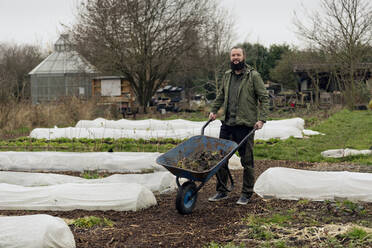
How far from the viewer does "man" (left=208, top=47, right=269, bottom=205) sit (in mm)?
4746

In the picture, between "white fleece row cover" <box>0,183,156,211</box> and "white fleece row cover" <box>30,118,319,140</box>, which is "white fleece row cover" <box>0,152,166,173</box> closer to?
"white fleece row cover" <box>30,118,319,140</box>

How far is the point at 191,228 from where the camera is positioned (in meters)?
3.96

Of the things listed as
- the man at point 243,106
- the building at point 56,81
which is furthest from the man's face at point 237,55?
the building at point 56,81

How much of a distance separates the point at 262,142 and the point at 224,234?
6038 millimetres

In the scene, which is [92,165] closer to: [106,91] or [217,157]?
[217,157]

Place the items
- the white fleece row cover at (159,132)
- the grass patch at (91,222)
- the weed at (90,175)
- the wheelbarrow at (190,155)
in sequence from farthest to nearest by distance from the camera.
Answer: the white fleece row cover at (159,132)
the weed at (90,175)
the wheelbarrow at (190,155)
the grass patch at (91,222)

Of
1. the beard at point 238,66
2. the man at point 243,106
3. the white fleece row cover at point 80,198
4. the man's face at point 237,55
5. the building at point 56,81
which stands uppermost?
the building at point 56,81

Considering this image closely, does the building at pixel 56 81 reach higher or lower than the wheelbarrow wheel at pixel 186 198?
higher

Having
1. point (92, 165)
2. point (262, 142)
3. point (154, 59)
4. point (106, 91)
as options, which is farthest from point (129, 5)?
point (92, 165)

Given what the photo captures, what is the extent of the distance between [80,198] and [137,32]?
16083mm

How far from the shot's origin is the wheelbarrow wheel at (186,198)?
423 cm

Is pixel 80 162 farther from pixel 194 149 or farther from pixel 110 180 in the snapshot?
pixel 194 149

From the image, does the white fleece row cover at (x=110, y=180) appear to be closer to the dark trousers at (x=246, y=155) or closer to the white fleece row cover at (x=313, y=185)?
the dark trousers at (x=246, y=155)

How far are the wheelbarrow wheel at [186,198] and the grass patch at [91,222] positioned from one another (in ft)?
2.11
